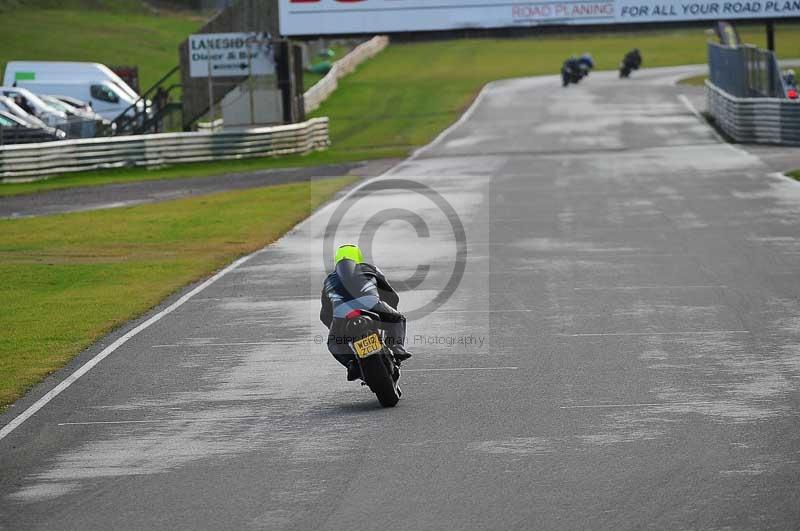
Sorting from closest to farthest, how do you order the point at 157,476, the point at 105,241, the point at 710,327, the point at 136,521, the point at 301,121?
the point at 136,521 → the point at 157,476 → the point at 710,327 → the point at 105,241 → the point at 301,121

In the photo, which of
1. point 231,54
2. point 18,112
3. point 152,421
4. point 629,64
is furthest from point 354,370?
point 629,64

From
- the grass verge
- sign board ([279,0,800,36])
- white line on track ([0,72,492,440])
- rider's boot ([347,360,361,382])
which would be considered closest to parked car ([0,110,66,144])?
Result: sign board ([279,0,800,36])

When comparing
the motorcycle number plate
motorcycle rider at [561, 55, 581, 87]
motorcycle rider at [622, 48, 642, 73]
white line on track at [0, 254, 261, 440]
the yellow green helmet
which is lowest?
white line on track at [0, 254, 261, 440]

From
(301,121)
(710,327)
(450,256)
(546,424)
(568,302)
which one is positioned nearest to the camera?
(546,424)

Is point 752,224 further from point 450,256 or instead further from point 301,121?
point 301,121

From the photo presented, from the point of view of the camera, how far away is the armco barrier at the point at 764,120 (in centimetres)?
3847

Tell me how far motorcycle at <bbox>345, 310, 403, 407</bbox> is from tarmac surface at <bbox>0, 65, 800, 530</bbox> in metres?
0.18

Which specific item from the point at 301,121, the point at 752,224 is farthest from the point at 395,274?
the point at 301,121

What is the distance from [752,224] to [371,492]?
51.7ft

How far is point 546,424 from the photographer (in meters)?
9.98

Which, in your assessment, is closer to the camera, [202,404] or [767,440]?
[767,440]

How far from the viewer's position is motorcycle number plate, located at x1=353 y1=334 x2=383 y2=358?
10.6 metres

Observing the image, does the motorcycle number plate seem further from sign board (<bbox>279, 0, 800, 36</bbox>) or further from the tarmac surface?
sign board (<bbox>279, 0, 800, 36</bbox>)

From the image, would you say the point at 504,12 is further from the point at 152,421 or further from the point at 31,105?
the point at 152,421
